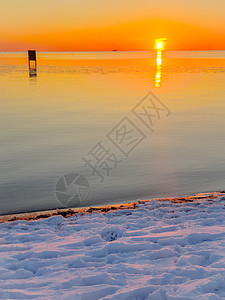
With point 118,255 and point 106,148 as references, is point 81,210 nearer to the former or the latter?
point 118,255

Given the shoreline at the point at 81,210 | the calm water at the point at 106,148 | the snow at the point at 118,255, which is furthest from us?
the calm water at the point at 106,148

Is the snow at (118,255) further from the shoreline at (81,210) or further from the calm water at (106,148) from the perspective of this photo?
the calm water at (106,148)

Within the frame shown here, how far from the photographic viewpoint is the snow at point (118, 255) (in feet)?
15.8

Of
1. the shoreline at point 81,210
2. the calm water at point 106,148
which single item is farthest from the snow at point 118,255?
the calm water at point 106,148

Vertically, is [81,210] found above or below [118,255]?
above

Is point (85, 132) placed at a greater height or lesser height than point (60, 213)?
greater

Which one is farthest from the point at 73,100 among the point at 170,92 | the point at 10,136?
the point at 10,136

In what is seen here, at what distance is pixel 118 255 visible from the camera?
5.91 metres

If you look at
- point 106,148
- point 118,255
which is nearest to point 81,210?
point 118,255

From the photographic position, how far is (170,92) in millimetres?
32906

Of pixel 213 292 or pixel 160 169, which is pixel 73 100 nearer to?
pixel 160 169

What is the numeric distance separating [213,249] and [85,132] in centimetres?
1204

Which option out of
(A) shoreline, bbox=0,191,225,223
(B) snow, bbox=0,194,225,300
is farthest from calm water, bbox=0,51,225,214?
(B) snow, bbox=0,194,225,300

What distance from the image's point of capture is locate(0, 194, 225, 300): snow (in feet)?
15.8
